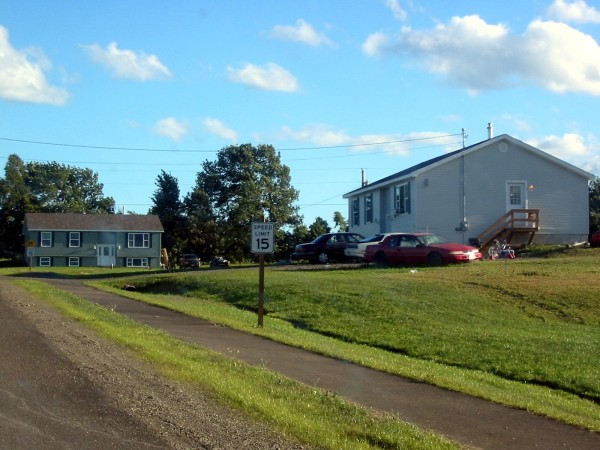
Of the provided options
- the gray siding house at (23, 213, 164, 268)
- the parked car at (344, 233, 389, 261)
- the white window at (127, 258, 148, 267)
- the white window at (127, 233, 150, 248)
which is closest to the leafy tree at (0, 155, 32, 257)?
the gray siding house at (23, 213, 164, 268)

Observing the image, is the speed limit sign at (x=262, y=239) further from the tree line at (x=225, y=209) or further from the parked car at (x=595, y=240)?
the tree line at (x=225, y=209)

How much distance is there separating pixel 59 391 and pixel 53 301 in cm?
1198

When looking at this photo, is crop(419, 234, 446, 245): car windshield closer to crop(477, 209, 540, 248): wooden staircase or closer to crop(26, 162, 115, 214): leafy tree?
crop(477, 209, 540, 248): wooden staircase

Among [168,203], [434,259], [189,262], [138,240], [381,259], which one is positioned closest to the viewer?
[434,259]

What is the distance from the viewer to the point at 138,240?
250 feet

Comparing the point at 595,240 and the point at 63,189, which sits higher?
the point at 63,189

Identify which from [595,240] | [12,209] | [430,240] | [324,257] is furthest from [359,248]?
[12,209]

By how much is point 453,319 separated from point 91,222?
59389mm

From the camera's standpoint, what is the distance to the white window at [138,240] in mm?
75875

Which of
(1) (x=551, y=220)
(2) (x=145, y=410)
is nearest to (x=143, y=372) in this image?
(2) (x=145, y=410)

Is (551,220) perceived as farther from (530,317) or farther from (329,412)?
(329,412)

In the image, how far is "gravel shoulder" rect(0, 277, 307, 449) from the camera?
733cm

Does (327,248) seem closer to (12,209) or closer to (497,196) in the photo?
(497,196)

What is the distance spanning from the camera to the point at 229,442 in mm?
7355
